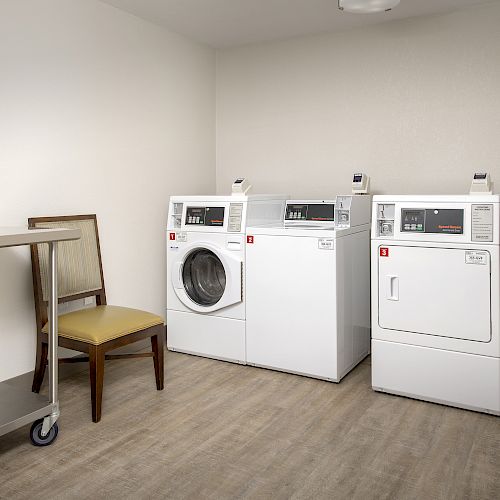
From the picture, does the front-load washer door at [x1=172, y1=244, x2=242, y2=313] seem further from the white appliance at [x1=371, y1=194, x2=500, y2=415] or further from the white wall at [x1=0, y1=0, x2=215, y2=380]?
the white appliance at [x1=371, y1=194, x2=500, y2=415]

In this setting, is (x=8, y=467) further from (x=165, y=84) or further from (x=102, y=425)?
(x=165, y=84)

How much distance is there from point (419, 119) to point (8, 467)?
10.9ft

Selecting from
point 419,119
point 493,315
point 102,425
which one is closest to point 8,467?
point 102,425

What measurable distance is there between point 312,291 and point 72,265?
1.47 metres

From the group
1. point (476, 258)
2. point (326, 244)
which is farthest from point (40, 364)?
point (476, 258)

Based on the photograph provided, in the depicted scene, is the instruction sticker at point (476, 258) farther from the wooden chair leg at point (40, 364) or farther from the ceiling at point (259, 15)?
the wooden chair leg at point (40, 364)

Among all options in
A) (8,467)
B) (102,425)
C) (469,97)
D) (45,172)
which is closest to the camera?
(8,467)

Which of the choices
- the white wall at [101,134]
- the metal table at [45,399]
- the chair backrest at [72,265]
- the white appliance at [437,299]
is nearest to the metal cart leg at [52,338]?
the metal table at [45,399]

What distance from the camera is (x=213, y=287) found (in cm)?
382

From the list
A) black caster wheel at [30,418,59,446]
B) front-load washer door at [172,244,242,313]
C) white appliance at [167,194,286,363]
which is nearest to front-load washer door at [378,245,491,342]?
white appliance at [167,194,286,363]

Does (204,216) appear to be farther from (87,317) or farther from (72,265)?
(87,317)

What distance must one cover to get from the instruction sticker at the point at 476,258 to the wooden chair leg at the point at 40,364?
235 centimetres

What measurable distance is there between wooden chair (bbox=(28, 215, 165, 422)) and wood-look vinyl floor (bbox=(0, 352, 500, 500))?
9.6 inches

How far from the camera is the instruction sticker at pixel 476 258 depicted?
2727mm
